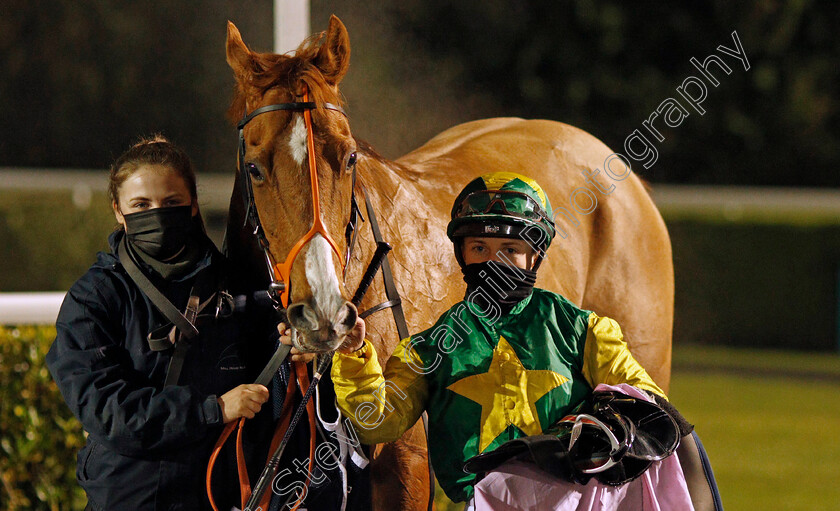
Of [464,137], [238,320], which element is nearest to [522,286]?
[238,320]

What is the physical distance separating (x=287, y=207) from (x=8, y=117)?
10.2 metres

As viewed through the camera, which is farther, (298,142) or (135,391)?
(298,142)

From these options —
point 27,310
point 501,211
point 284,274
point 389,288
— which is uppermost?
point 501,211

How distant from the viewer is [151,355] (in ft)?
7.44

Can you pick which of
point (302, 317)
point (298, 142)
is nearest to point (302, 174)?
point (298, 142)

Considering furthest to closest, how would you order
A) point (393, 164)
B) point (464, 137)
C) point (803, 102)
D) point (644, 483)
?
point (803, 102) < point (464, 137) < point (393, 164) < point (644, 483)

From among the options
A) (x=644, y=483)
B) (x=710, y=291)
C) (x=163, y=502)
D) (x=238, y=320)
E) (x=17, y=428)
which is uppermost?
(x=238, y=320)

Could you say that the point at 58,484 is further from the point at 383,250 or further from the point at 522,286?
the point at 522,286

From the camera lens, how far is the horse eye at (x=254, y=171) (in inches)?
91.6

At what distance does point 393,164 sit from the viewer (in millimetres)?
3234

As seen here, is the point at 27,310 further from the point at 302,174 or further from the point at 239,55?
the point at 302,174

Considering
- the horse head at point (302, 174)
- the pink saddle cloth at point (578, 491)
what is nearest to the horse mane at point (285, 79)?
the horse head at point (302, 174)

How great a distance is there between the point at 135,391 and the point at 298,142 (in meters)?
0.68

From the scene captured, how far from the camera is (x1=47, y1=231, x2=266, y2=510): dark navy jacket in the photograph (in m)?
2.17
